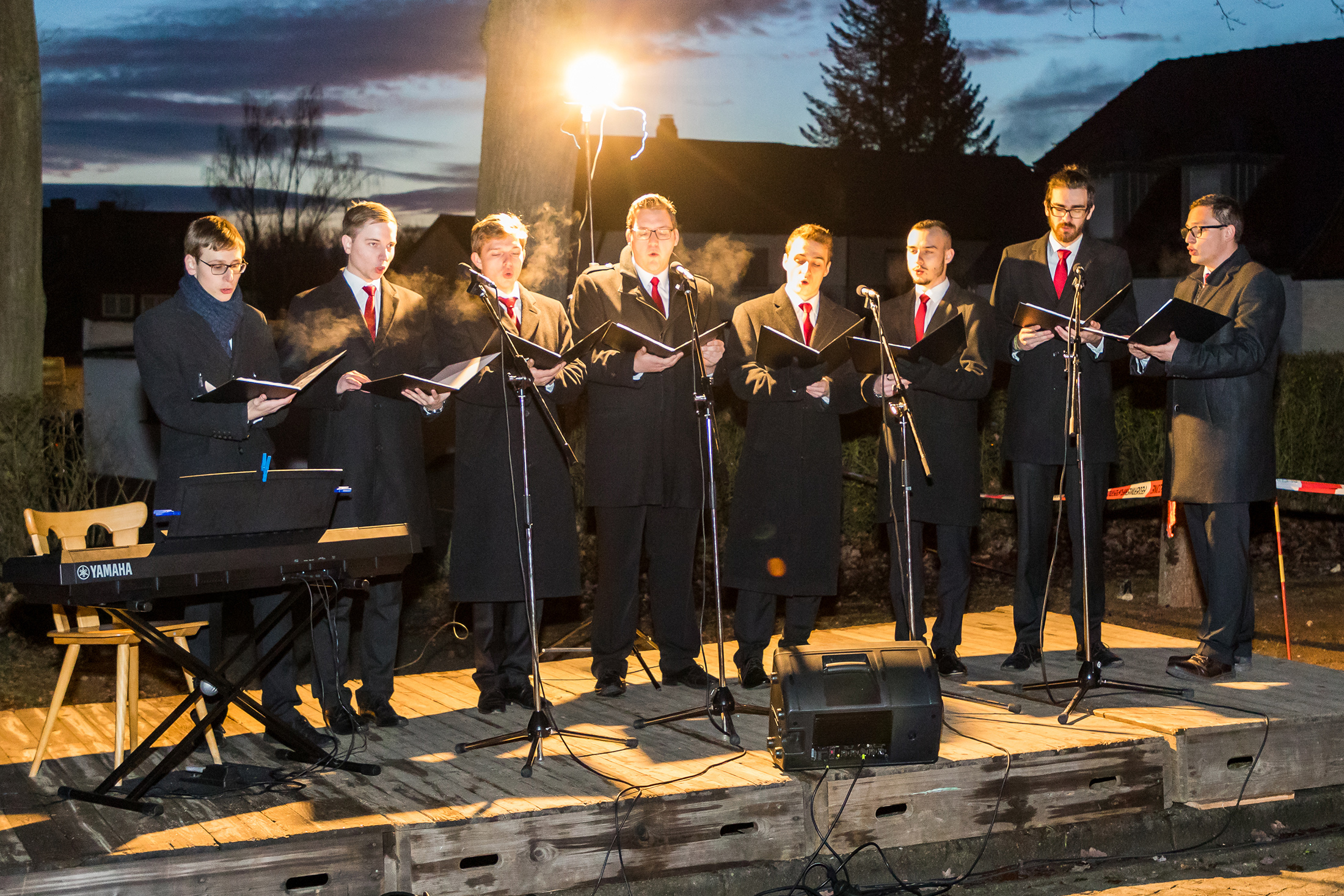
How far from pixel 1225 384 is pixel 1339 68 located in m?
27.2

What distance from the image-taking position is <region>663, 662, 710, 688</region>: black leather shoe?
5.73 metres

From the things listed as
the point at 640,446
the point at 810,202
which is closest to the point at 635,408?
the point at 640,446

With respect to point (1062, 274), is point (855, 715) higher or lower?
lower

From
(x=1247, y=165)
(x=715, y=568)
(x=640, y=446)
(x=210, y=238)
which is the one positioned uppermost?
(x=1247, y=165)

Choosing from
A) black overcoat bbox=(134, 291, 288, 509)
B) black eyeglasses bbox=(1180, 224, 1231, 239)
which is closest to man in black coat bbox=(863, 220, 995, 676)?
black eyeglasses bbox=(1180, 224, 1231, 239)

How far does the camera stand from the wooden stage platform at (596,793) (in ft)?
12.8

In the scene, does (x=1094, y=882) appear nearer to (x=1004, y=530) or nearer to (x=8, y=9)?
(x=1004, y=530)

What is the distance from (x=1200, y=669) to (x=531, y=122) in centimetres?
460

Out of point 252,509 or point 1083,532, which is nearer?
point 252,509

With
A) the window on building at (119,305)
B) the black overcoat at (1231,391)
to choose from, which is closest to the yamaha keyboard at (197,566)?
the black overcoat at (1231,391)

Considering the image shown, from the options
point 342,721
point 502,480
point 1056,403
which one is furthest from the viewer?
point 1056,403

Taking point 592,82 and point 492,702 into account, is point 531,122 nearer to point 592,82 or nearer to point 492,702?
point 592,82

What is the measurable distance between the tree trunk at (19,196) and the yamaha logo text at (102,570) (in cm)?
567

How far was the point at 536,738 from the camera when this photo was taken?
456 centimetres
